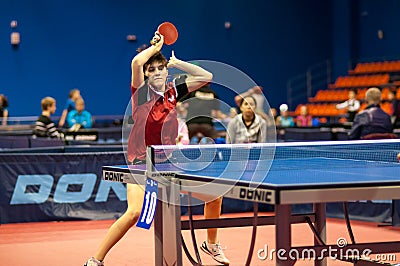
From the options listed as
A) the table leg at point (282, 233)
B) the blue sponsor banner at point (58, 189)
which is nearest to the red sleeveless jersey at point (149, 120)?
the table leg at point (282, 233)

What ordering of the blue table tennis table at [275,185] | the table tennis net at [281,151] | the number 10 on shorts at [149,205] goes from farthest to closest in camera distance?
the table tennis net at [281,151] → the number 10 on shorts at [149,205] → the blue table tennis table at [275,185]

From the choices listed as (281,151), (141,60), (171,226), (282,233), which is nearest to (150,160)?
(171,226)

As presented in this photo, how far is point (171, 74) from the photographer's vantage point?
17.8 feet

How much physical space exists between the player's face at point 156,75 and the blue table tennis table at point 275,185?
0.47 m

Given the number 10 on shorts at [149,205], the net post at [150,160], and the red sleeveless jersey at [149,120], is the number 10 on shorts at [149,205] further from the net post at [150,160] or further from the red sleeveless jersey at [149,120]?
the red sleeveless jersey at [149,120]

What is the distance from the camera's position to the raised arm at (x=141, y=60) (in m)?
4.89

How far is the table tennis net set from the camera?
4.88 meters

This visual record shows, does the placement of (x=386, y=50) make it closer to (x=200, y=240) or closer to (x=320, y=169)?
(x=200, y=240)

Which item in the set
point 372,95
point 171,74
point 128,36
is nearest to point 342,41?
point 128,36

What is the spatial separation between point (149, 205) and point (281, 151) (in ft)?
11.1

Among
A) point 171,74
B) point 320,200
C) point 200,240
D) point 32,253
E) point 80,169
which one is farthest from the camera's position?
point 80,169

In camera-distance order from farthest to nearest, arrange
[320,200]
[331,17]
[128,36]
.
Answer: [331,17] → [128,36] → [320,200]

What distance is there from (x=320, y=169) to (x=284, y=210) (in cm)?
81

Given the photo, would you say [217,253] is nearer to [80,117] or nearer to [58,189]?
[58,189]
